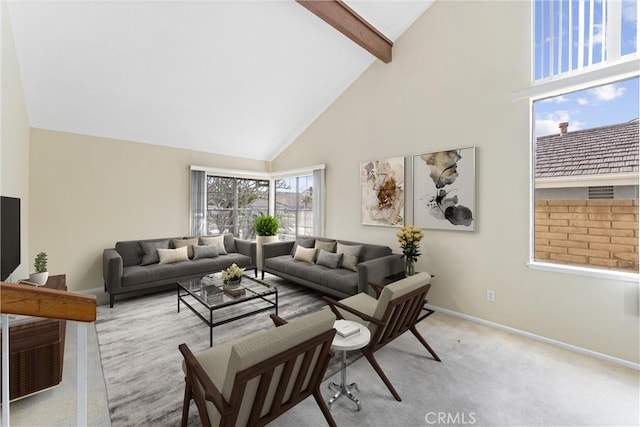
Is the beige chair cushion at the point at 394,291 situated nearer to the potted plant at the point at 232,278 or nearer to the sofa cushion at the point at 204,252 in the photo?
the potted plant at the point at 232,278

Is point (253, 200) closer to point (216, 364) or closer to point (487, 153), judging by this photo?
point (487, 153)

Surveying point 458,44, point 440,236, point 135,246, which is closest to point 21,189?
point 135,246

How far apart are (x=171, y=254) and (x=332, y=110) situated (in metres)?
3.77

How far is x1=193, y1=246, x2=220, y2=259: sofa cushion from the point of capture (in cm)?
473

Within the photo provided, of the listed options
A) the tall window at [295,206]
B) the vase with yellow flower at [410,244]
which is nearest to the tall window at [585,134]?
the vase with yellow flower at [410,244]

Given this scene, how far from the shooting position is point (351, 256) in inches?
163

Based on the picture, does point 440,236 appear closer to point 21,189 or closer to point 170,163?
point 170,163

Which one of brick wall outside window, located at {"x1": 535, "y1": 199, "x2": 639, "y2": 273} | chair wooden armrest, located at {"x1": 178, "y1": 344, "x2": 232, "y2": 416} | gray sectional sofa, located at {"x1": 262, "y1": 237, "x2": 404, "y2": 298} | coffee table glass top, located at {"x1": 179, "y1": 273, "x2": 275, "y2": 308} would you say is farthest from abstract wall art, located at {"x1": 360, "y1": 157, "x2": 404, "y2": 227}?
chair wooden armrest, located at {"x1": 178, "y1": 344, "x2": 232, "y2": 416}

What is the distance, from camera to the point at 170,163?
4.99 metres

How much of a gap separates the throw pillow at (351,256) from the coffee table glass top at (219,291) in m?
1.29

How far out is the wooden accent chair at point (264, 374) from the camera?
4.07ft

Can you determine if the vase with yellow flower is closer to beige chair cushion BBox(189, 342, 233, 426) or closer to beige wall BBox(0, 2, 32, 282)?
beige chair cushion BBox(189, 342, 233, 426)

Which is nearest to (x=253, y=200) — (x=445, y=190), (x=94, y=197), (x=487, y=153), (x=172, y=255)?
(x=172, y=255)

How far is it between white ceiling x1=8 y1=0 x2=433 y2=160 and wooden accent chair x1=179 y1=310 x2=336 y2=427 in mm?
3452
